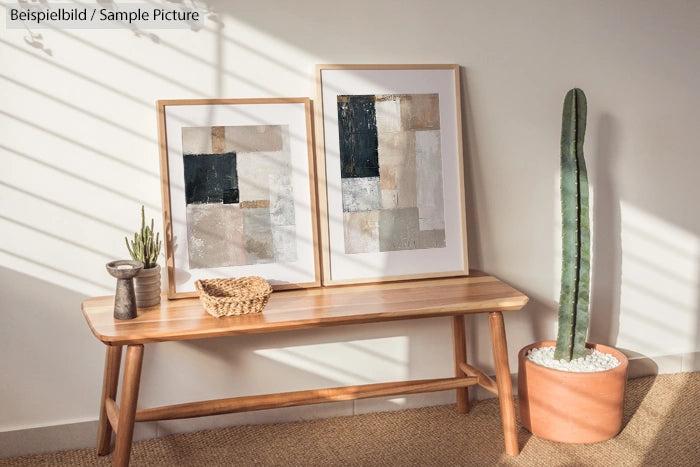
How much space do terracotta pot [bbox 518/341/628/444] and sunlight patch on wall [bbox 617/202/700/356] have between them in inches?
25.4

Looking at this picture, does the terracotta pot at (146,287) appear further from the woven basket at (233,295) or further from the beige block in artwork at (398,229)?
the beige block in artwork at (398,229)

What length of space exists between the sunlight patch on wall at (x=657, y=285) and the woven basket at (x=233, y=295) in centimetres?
178

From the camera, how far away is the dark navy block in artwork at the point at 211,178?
111 inches

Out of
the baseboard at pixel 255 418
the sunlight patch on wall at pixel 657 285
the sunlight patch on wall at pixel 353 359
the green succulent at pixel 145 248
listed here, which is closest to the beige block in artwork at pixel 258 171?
the green succulent at pixel 145 248

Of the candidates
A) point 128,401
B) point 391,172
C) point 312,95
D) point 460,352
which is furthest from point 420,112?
point 128,401

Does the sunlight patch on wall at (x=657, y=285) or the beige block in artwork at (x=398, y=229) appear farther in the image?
the sunlight patch on wall at (x=657, y=285)

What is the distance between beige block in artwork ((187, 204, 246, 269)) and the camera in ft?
9.32

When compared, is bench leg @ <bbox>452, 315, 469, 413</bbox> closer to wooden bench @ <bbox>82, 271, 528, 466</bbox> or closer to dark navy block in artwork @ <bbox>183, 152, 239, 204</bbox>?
wooden bench @ <bbox>82, 271, 528, 466</bbox>

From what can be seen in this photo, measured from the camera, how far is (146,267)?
2693 millimetres

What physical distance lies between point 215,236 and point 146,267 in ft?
0.99

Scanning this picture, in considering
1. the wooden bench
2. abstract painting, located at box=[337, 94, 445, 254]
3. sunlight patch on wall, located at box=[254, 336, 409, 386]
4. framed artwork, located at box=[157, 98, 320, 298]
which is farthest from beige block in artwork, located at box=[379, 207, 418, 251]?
sunlight patch on wall, located at box=[254, 336, 409, 386]

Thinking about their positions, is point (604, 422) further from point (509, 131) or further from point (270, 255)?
point (270, 255)

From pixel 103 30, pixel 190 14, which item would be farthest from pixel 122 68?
pixel 190 14

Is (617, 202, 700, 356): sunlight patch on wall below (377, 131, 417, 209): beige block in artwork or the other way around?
below
